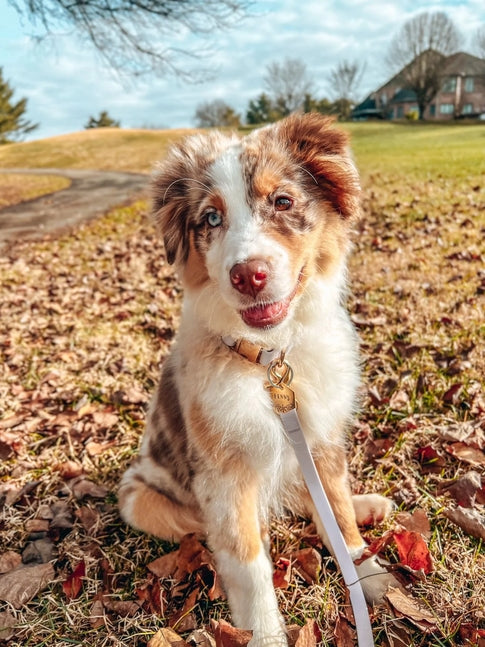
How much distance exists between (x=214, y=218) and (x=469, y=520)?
6.88ft

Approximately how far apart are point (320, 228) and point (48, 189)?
2039 cm

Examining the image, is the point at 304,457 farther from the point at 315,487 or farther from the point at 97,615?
the point at 97,615

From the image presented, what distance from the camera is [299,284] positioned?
2438 millimetres

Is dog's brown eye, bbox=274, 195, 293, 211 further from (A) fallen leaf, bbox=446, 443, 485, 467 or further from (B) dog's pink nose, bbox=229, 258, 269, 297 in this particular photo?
(A) fallen leaf, bbox=446, 443, 485, 467

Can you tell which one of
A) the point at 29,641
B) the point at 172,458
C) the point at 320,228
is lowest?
the point at 29,641

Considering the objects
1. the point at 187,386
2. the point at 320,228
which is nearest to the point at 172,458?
the point at 187,386

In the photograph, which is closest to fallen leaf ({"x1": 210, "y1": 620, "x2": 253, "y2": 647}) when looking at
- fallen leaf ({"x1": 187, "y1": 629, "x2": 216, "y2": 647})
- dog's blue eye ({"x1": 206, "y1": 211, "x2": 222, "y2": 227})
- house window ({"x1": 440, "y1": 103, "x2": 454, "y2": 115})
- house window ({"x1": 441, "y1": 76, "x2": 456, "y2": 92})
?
fallen leaf ({"x1": 187, "y1": 629, "x2": 216, "y2": 647})

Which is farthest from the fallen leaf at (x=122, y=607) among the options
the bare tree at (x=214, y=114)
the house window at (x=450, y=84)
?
the bare tree at (x=214, y=114)

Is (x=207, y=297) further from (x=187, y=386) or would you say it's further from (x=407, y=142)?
(x=407, y=142)

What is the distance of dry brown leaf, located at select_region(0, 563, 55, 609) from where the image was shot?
2605 mm

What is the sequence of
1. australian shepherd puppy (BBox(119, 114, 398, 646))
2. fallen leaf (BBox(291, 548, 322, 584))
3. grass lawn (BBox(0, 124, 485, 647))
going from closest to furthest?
australian shepherd puppy (BBox(119, 114, 398, 646))
grass lawn (BBox(0, 124, 485, 647))
fallen leaf (BBox(291, 548, 322, 584))

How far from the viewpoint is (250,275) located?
211cm

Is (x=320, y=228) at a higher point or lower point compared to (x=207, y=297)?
higher

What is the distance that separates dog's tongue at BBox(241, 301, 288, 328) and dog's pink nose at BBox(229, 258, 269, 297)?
0.13 meters
